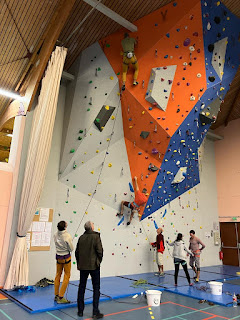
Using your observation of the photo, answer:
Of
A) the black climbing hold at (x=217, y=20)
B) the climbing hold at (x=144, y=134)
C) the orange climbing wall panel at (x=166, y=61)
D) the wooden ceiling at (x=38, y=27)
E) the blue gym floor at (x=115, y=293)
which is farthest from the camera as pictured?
the climbing hold at (x=144, y=134)

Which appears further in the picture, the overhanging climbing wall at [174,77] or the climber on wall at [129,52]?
the overhanging climbing wall at [174,77]

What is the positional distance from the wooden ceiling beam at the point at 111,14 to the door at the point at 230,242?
328 inches

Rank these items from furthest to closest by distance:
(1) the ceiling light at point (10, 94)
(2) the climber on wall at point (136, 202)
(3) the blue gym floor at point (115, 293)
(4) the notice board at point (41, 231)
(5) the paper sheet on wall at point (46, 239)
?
1. (2) the climber on wall at point (136, 202)
2. (1) the ceiling light at point (10, 94)
3. (5) the paper sheet on wall at point (46, 239)
4. (4) the notice board at point (41, 231)
5. (3) the blue gym floor at point (115, 293)

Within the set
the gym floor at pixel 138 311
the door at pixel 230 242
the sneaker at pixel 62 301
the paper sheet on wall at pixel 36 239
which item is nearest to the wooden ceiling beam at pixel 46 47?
the paper sheet on wall at pixel 36 239

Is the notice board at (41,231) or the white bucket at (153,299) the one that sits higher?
the notice board at (41,231)

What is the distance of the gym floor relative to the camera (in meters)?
3.79

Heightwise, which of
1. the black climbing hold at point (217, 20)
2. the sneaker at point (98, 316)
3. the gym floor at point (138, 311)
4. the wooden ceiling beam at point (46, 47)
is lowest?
the gym floor at point (138, 311)

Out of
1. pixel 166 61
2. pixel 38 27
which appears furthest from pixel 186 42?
pixel 38 27

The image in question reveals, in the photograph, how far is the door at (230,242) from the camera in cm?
1055

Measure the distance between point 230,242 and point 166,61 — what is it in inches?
306

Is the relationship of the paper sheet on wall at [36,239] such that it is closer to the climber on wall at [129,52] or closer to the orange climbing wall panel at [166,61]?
the orange climbing wall panel at [166,61]

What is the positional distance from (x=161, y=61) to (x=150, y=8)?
1.29 metres

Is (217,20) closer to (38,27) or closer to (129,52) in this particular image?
(129,52)

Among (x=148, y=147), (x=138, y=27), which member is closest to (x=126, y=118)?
(x=148, y=147)
